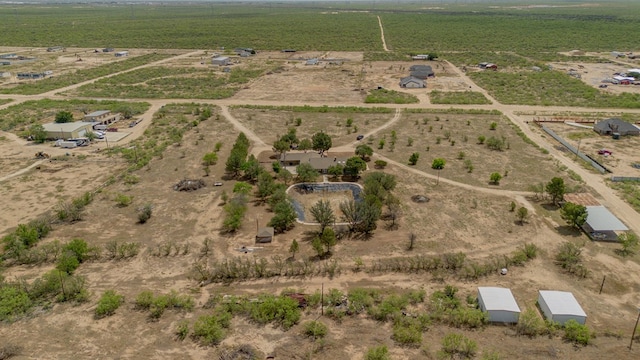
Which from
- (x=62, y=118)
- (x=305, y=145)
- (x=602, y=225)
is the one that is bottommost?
(x=602, y=225)

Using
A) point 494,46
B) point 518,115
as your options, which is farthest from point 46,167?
point 494,46

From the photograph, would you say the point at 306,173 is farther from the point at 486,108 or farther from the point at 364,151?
the point at 486,108

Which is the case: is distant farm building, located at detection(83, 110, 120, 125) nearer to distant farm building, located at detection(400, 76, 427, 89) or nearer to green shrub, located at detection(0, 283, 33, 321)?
green shrub, located at detection(0, 283, 33, 321)

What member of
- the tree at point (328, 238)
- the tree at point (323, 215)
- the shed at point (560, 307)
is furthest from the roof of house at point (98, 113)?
the shed at point (560, 307)

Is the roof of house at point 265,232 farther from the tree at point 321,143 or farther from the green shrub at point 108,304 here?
the tree at point 321,143

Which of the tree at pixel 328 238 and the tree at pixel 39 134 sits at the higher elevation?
the tree at pixel 39 134

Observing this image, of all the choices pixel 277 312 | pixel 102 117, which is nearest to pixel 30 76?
pixel 102 117
